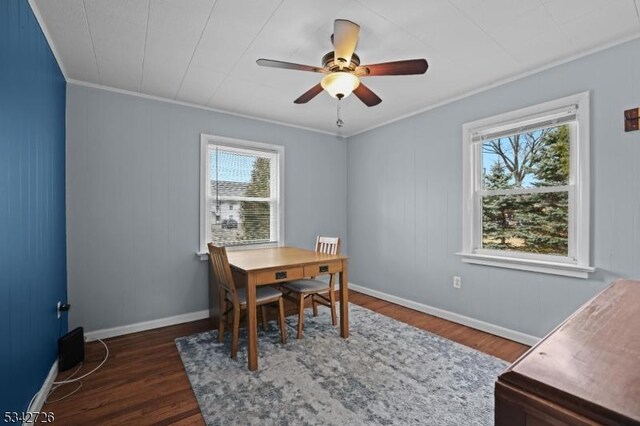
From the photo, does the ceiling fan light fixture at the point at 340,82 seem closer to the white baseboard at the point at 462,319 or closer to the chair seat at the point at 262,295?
the chair seat at the point at 262,295

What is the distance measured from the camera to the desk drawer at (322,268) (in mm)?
2611

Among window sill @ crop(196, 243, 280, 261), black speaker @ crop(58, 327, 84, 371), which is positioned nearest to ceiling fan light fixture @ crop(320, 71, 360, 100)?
window sill @ crop(196, 243, 280, 261)

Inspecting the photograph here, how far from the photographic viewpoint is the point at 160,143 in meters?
3.17

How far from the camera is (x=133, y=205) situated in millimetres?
3029

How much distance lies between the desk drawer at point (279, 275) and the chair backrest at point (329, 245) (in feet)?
2.60

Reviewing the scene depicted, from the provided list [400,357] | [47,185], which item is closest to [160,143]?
[47,185]

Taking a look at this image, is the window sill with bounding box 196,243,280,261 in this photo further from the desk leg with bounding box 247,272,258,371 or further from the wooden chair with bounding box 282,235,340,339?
the desk leg with bounding box 247,272,258,371

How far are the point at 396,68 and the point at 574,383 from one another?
74.0 inches

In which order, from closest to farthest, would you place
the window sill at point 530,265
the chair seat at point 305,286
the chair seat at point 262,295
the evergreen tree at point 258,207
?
the window sill at point 530,265 → the chair seat at point 262,295 → the chair seat at point 305,286 → the evergreen tree at point 258,207

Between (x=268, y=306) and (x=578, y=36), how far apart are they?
3.51 meters

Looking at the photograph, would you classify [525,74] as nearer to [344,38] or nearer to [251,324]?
[344,38]

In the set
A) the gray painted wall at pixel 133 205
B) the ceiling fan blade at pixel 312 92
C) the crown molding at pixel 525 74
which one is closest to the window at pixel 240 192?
the gray painted wall at pixel 133 205

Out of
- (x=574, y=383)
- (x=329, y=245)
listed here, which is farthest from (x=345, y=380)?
(x=574, y=383)

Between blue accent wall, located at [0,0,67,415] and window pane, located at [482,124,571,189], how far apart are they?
11.7 ft
